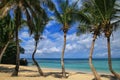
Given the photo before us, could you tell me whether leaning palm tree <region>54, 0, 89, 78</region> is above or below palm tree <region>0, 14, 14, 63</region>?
above

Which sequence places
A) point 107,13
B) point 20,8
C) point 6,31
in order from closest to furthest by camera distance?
point 107,13 < point 20,8 < point 6,31

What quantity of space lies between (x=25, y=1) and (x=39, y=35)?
344cm

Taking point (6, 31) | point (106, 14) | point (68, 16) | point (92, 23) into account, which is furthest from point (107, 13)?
point (6, 31)

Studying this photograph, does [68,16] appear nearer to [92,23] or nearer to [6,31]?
[92,23]

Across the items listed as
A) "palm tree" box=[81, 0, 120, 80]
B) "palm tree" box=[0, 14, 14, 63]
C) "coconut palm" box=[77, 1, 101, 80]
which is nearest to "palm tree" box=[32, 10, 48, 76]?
"coconut palm" box=[77, 1, 101, 80]

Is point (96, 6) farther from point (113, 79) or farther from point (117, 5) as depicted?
point (113, 79)

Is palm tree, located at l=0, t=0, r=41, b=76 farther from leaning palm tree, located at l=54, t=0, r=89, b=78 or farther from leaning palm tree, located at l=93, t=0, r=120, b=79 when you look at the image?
leaning palm tree, located at l=93, t=0, r=120, b=79

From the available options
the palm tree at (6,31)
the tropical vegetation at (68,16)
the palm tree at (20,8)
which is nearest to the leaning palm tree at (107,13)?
the tropical vegetation at (68,16)

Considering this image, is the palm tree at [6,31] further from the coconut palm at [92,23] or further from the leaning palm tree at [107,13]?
the leaning palm tree at [107,13]

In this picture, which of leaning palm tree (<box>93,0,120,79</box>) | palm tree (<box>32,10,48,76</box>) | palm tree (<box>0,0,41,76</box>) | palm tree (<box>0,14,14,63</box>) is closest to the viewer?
leaning palm tree (<box>93,0,120,79</box>)

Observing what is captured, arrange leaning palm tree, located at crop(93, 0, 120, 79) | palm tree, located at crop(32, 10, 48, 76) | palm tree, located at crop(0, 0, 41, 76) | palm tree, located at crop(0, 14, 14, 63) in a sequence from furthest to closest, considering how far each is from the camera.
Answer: palm tree, located at crop(0, 14, 14, 63) < palm tree, located at crop(32, 10, 48, 76) < palm tree, located at crop(0, 0, 41, 76) < leaning palm tree, located at crop(93, 0, 120, 79)

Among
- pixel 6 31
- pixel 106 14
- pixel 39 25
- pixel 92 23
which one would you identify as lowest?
pixel 6 31

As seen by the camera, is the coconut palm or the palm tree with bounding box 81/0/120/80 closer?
the palm tree with bounding box 81/0/120/80

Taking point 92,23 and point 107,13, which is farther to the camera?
point 92,23
